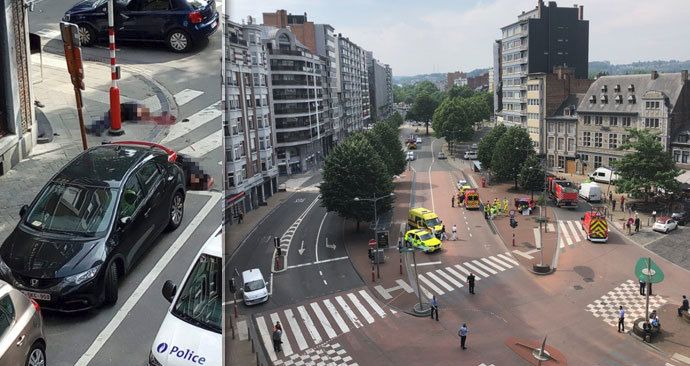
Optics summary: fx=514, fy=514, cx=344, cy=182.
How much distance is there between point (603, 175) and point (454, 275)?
7413 millimetres

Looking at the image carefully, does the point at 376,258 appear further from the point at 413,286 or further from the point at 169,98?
A: the point at 169,98

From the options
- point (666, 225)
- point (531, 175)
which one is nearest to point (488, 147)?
point (531, 175)

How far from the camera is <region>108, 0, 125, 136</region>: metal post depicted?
6.35ft

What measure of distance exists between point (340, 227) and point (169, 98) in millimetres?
5074

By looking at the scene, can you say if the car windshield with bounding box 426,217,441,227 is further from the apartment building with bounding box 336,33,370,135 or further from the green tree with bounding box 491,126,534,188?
the green tree with bounding box 491,126,534,188

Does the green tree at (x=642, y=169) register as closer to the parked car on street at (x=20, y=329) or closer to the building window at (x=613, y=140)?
the building window at (x=613, y=140)

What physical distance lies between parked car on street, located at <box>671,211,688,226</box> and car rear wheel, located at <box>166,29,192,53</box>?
1085cm

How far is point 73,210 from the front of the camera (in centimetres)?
142

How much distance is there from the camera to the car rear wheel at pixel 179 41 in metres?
2.20

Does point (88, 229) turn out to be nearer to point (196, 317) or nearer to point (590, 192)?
point (196, 317)

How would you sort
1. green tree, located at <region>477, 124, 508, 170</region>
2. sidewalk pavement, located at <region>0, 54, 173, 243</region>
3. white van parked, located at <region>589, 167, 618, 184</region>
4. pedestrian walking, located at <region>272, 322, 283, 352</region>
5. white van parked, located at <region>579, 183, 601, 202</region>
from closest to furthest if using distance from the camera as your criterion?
sidewalk pavement, located at <region>0, 54, 173, 243</region>, pedestrian walking, located at <region>272, 322, 283, 352</region>, white van parked, located at <region>579, 183, 601, 202</region>, green tree, located at <region>477, 124, 508, 170</region>, white van parked, located at <region>589, 167, 618, 184</region>

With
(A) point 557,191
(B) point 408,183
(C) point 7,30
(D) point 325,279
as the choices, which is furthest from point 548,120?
(C) point 7,30

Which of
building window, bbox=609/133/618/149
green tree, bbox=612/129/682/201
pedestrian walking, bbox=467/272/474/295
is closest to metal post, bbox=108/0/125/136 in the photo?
pedestrian walking, bbox=467/272/474/295

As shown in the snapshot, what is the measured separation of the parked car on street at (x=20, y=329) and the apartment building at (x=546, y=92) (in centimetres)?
1086
